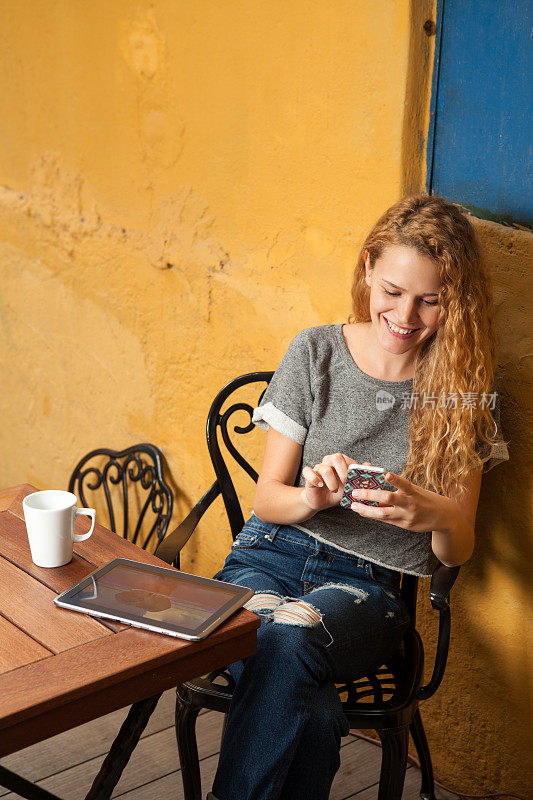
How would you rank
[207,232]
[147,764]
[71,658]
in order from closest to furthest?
[71,658]
[147,764]
[207,232]

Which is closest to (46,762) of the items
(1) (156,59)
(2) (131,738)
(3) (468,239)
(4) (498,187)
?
(2) (131,738)

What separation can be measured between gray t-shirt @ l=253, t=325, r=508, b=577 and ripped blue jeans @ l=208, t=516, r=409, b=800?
0.05m

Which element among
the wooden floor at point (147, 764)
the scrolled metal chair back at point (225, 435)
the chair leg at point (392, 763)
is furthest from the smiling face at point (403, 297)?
the wooden floor at point (147, 764)

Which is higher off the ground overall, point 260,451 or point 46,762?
point 260,451

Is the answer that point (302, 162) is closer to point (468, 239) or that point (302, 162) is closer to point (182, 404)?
point (468, 239)

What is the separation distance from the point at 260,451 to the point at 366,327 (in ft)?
2.36

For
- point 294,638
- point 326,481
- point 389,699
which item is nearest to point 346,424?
point 326,481

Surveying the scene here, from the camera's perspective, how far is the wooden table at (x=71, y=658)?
3.79 feet

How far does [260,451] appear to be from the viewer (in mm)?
2533

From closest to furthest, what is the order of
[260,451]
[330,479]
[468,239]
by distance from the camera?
[330,479] < [468,239] < [260,451]

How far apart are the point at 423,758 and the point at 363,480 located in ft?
3.19

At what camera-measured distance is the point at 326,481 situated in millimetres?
1617

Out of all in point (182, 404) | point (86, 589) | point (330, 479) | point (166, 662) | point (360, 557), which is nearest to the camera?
point (166, 662)

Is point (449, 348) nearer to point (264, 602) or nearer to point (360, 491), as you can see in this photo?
point (360, 491)
